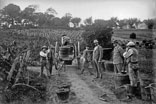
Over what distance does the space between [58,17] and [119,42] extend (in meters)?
1.45

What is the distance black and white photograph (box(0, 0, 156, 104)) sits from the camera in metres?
2.62

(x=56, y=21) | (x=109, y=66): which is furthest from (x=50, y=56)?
(x=109, y=66)

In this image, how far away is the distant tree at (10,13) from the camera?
106 inches

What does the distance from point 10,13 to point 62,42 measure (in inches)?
48.2

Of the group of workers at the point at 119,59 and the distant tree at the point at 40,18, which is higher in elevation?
the distant tree at the point at 40,18

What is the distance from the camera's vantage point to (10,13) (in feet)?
8.98

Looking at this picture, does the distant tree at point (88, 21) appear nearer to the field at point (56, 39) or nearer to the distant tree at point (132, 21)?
the field at point (56, 39)

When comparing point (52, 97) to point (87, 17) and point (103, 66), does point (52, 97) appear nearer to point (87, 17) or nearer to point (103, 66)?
point (87, 17)

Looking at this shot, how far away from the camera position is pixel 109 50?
16.4 ft

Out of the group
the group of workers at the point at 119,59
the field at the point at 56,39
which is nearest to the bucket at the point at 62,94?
the field at the point at 56,39

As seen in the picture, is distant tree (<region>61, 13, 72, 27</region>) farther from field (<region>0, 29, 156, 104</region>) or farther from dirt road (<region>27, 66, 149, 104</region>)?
dirt road (<region>27, 66, 149, 104</region>)

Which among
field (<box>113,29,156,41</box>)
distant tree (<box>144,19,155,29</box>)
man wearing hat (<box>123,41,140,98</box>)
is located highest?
distant tree (<box>144,19,155,29</box>)

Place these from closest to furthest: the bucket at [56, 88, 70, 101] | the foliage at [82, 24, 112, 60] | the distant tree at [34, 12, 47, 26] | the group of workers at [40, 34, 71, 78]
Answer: the bucket at [56, 88, 70, 101] < the distant tree at [34, 12, 47, 26] < the group of workers at [40, 34, 71, 78] < the foliage at [82, 24, 112, 60]

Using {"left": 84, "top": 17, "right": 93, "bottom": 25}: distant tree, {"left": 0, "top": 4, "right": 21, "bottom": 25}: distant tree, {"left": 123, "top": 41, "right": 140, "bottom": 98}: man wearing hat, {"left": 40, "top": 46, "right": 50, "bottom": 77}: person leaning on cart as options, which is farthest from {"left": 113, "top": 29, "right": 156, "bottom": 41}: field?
{"left": 0, "top": 4, "right": 21, "bottom": 25}: distant tree
